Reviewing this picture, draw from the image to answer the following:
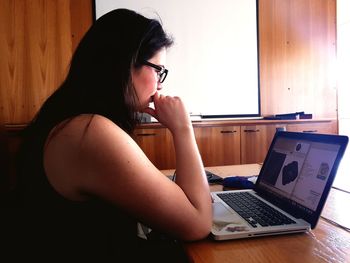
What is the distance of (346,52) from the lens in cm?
366

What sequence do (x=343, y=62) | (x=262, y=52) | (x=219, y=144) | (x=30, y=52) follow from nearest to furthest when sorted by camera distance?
(x=30, y=52) < (x=219, y=144) < (x=262, y=52) < (x=343, y=62)

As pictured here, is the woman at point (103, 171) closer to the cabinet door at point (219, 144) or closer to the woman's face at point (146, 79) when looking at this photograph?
the woman's face at point (146, 79)

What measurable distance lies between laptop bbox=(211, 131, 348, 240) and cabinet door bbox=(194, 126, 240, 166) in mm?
1673

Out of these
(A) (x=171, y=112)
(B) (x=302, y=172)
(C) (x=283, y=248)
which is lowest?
(C) (x=283, y=248)

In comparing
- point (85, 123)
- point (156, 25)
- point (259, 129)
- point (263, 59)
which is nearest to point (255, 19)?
point (263, 59)

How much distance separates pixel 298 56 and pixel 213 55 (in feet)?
3.59

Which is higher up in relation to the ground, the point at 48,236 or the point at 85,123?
the point at 85,123

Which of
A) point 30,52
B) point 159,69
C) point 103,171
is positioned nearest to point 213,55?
point 30,52

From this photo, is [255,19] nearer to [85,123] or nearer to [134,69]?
[134,69]

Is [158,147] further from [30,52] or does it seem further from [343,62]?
[343,62]

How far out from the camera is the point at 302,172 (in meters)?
0.74

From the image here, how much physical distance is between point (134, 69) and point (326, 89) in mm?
Answer: 3282

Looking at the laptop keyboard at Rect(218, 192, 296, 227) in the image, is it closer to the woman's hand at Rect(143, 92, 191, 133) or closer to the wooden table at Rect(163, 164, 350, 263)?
the wooden table at Rect(163, 164, 350, 263)

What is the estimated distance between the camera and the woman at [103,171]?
24.2 inches
